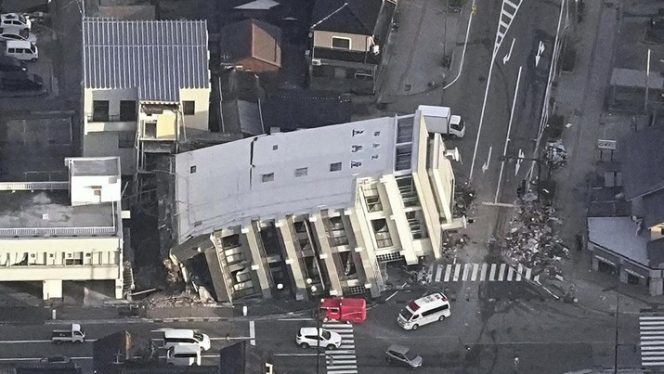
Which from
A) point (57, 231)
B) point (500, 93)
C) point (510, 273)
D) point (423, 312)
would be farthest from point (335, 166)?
point (500, 93)

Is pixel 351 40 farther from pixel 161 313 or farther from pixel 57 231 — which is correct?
pixel 57 231

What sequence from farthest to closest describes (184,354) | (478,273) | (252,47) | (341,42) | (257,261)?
(341,42) → (252,47) → (478,273) → (257,261) → (184,354)

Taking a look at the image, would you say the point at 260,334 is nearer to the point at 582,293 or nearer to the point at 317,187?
the point at 317,187

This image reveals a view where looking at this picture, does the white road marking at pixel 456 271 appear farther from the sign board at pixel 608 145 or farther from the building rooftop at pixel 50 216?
the building rooftop at pixel 50 216

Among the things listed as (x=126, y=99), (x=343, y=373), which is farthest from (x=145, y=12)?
(x=343, y=373)

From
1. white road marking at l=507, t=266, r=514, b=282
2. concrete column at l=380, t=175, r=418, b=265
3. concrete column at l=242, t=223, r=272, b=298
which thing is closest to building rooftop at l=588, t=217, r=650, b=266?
white road marking at l=507, t=266, r=514, b=282

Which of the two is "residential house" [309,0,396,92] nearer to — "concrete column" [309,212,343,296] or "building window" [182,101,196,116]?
"building window" [182,101,196,116]
